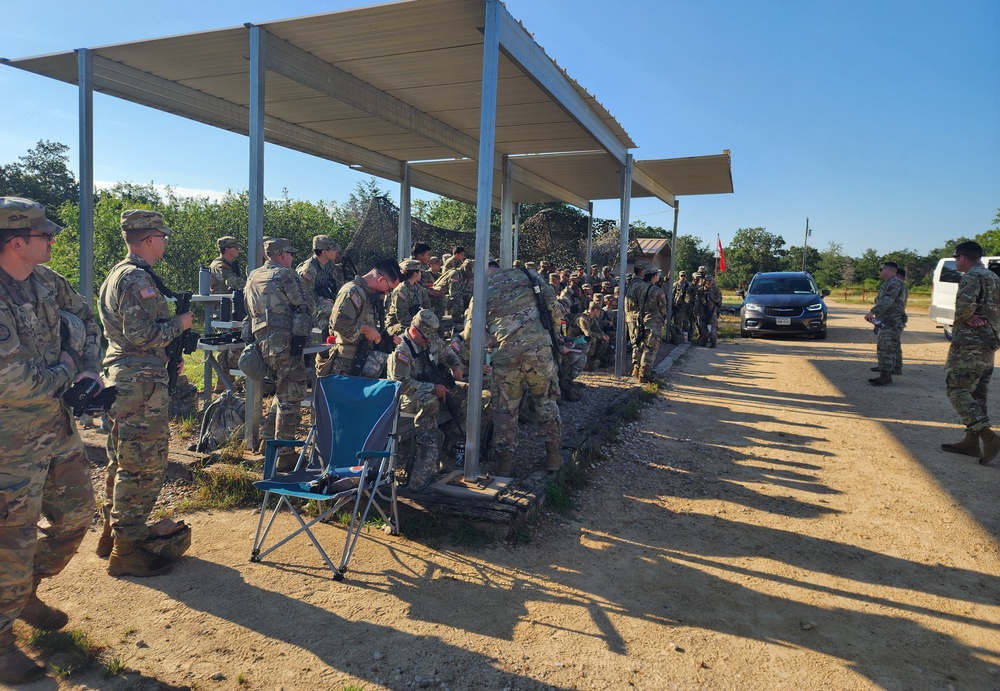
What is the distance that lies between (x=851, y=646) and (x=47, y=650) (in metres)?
3.90

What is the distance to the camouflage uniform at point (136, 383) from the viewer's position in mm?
3410

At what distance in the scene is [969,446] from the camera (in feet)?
19.8

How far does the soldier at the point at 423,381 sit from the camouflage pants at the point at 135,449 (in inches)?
65.1

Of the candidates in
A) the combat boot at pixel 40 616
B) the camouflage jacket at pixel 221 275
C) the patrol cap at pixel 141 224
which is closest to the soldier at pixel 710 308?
the camouflage jacket at pixel 221 275

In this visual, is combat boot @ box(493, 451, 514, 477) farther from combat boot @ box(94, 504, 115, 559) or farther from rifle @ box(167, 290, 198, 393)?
combat boot @ box(94, 504, 115, 559)

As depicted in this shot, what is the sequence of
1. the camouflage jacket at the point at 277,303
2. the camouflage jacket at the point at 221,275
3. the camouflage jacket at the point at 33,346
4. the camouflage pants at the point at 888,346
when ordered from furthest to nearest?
the camouflage pants at the point at 888,346, the camouflage jacket at the point at 221,275, the camouflage jacket at the point at 277,303, the camouflage jacket at the point at 33,346

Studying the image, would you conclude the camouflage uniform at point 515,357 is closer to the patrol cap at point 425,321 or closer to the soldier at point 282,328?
the patrol cap at point 425,321

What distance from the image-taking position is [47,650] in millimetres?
2777

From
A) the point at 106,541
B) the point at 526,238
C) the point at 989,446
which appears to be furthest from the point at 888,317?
the point at 106,541

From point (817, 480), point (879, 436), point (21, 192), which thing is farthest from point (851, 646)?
point (21, 192)

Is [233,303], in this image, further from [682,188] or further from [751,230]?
[751,230]

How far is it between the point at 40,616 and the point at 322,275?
4.60m

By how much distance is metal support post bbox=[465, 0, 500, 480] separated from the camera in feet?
13.4

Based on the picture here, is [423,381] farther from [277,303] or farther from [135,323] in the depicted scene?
[135,323]
